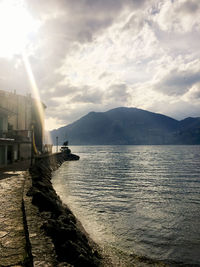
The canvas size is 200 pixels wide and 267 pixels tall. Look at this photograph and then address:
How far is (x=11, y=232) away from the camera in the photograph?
6270 mm

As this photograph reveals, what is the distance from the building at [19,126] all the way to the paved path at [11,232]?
15.7m

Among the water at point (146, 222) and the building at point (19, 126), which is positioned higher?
the building at point (19, 126)

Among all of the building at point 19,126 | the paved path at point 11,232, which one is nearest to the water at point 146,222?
the paved path at point 11,232

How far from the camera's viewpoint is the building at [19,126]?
94.3 feet

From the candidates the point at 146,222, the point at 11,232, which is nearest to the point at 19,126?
the point at 146,222

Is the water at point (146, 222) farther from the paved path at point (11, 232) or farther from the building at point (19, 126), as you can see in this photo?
the building at point (19, 126)

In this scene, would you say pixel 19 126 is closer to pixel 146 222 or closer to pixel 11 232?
pixel 146 222

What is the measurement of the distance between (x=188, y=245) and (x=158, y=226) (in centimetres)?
225

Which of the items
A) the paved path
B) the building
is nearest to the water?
the paved path

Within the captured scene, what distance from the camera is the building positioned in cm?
2875

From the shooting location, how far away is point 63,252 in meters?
5.27

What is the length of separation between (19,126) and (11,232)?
43.2 m

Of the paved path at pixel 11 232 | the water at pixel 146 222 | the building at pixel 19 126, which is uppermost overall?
the building at pixel 19 126

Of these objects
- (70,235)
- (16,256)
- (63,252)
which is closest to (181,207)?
(70,235)
